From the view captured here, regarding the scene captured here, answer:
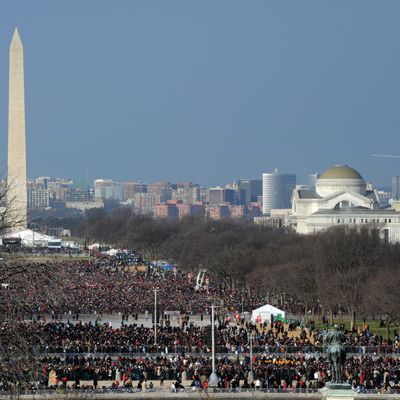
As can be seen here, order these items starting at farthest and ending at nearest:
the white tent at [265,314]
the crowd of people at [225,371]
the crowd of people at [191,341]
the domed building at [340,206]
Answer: the domed building at [340,206]
the white tent at [265,314]
the crowd of people at [191,341]
the crowd of people at [225,371]

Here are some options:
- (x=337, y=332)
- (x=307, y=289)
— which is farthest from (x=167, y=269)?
(x=337, y=332)

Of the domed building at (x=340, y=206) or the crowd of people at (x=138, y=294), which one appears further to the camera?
the domed building at (x=340, y=206)

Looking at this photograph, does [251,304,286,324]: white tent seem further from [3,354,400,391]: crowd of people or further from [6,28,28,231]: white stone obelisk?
[6,28,28,231]: white stone obelisk

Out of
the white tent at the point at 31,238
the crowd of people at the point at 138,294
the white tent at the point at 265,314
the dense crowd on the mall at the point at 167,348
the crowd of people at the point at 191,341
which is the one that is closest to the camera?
the dense crowd on the mall at the point at 167,348

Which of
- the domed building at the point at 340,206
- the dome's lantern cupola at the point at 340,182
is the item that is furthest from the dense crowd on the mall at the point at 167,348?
the dome's lantern cupola at the point at 340,182

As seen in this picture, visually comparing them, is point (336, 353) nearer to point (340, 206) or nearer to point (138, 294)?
point (138, 294)

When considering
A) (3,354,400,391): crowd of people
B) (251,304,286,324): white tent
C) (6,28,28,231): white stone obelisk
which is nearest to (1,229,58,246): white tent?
(6,28,28,231): white stone obelisk

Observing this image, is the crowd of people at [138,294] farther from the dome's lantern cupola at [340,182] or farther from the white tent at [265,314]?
the dome's lantern cupola at [340,182]

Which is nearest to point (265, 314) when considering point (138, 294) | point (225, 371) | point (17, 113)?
point (138, 294)

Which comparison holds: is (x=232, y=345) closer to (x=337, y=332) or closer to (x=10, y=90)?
(x=337, y=332)
